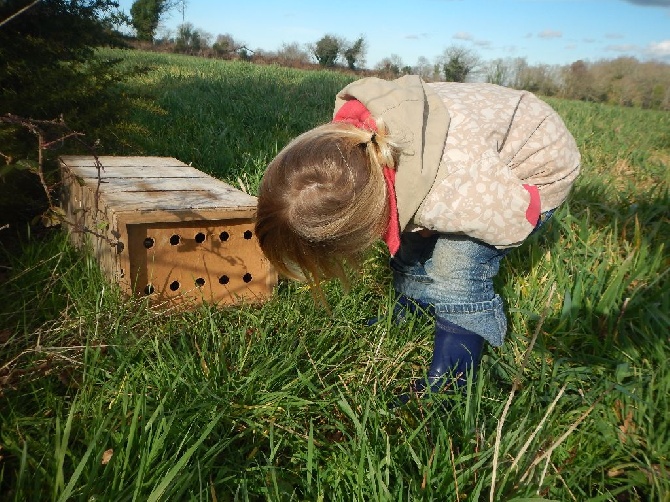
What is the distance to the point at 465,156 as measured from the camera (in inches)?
67.9

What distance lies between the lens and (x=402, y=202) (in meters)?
1.69

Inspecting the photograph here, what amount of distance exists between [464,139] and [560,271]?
87 centimetres

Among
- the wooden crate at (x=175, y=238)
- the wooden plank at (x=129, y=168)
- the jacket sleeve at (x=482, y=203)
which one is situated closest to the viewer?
the jacket sleeve at (x=482, y=203)

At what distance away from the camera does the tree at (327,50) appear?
2712cm

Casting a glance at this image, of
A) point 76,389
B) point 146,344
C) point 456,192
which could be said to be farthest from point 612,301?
point 76,389

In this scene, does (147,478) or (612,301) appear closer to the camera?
(147,478)

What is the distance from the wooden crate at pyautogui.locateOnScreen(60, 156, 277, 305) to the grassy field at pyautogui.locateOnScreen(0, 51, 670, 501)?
12cm

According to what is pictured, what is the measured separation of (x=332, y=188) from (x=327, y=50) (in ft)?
97.1

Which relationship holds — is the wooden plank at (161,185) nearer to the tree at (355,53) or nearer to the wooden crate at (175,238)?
the wooden crate at (175,238)

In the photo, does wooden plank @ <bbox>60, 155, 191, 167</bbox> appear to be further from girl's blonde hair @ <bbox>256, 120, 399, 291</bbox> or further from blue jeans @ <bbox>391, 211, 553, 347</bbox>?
blue jeans @ <bbox>391, 211, 553, 347</bbox>

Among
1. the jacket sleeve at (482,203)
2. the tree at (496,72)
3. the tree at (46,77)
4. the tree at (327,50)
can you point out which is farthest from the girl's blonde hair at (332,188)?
the tree at (327,50)

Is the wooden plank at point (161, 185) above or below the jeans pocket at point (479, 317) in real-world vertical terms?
above

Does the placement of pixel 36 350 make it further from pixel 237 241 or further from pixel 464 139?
pixel 464 139

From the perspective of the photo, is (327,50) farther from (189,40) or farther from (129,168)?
(129,168)
